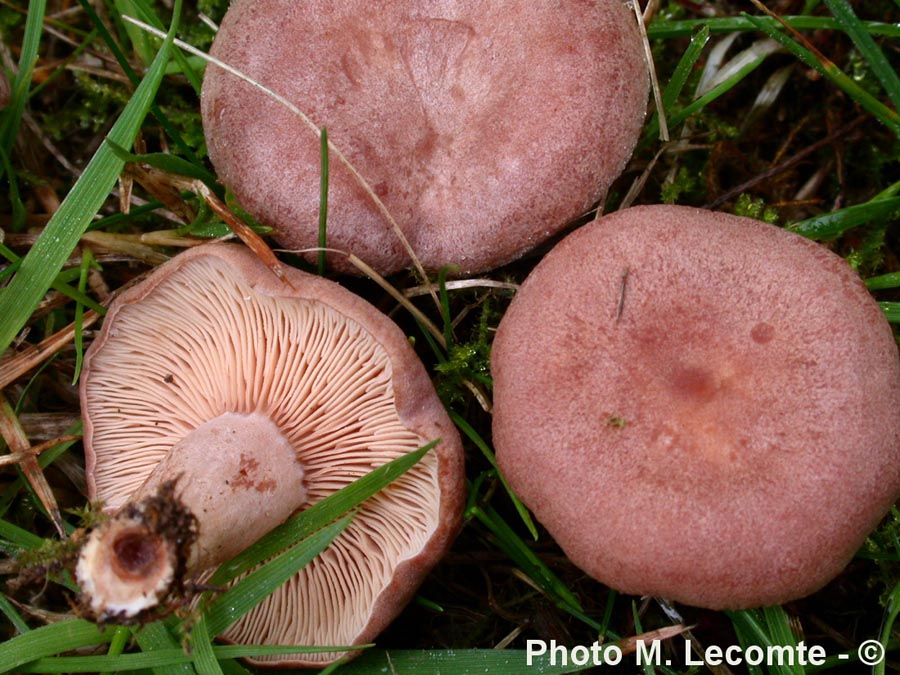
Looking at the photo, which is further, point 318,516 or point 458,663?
point 458,663

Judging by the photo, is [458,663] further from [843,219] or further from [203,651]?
[843,219]

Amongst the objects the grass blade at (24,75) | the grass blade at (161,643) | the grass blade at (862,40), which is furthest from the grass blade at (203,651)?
the grass blade at (862,40)

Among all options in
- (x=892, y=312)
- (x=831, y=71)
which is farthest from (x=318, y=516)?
(x=831, y=71)

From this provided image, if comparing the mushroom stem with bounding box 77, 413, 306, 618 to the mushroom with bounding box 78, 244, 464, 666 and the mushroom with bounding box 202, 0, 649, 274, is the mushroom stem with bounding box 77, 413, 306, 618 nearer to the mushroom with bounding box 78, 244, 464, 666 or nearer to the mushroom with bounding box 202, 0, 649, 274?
the mushroom with bounding box 78, 244, 464, 666

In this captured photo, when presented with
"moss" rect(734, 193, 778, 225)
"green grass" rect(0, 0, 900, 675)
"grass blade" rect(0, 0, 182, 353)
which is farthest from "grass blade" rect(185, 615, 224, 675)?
"moss" rect(734, 193, 778, 225)

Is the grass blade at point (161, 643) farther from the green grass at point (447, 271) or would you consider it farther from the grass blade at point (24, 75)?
the grass blade at point (24, 75)

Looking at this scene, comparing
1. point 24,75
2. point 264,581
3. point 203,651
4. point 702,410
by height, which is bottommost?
point 203,651
